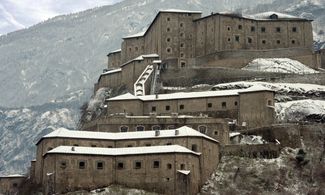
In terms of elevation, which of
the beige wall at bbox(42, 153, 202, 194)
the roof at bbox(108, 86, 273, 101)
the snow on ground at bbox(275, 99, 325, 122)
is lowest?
the beige wall at bbox(42, 153, 202, 194)

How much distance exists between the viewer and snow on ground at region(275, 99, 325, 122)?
92000 millimetres

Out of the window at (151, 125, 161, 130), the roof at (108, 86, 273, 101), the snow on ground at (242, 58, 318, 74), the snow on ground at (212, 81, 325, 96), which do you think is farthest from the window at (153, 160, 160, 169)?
the snow on ground at (242, 58, 318, 74)

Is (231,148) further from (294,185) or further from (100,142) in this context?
(100,142)

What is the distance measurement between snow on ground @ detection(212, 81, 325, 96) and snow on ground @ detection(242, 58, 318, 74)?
8.87 meters

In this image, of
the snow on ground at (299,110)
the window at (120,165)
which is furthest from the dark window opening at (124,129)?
the snow on ground at (299,110)

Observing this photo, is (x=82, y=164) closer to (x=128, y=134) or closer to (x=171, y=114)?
(x=128, y=134)

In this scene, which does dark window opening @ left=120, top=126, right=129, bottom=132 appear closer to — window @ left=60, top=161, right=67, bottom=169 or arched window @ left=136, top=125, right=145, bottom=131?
arched window @ left=136, top=125, right=145, bottom=131

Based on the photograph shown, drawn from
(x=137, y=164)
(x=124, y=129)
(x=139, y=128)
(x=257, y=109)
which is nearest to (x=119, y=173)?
(x=137, y=164)

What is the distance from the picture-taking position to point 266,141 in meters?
85.6

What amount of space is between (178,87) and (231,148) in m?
27.5

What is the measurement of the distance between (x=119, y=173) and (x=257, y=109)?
23.3 meters

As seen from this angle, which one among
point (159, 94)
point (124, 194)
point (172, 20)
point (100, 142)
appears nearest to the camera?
point (124, 194)

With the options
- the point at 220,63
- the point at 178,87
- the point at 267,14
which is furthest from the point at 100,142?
the point at 267,14

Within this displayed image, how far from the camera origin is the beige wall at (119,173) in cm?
7494
